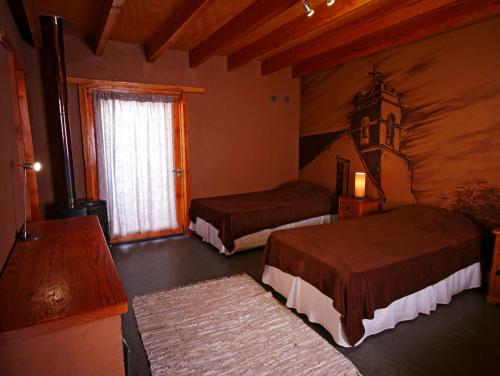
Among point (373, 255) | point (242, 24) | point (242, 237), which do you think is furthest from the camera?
point (242, 237)

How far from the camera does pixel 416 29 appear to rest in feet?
9.48

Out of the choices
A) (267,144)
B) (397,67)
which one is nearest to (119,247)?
(267,144)

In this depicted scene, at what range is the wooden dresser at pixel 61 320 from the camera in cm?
86

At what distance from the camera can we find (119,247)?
3.71m

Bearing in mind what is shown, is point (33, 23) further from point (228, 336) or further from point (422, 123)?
point (422, 123)

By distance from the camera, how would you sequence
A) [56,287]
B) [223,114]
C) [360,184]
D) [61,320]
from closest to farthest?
[61,320] → [56,287] → [360,184] → [223,114]

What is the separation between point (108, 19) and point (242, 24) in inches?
45.6

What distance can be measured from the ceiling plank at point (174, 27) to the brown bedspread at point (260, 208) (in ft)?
6.18

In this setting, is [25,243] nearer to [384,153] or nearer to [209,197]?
[209,197]

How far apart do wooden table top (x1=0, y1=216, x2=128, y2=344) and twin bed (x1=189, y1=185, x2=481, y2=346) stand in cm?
131

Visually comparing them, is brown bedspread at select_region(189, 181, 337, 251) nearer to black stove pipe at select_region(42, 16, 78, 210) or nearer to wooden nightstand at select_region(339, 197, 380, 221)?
wooden nightstand at select_region(339, 197, 380, 221)

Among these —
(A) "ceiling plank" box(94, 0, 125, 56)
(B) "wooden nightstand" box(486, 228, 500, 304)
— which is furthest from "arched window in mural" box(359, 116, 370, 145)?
(A) "ceiling plank" box(94, 0, 125, 56)

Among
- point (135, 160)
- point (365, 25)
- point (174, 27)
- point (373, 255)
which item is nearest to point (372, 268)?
point (373, 255)

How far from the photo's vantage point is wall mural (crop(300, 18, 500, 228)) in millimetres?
2615
